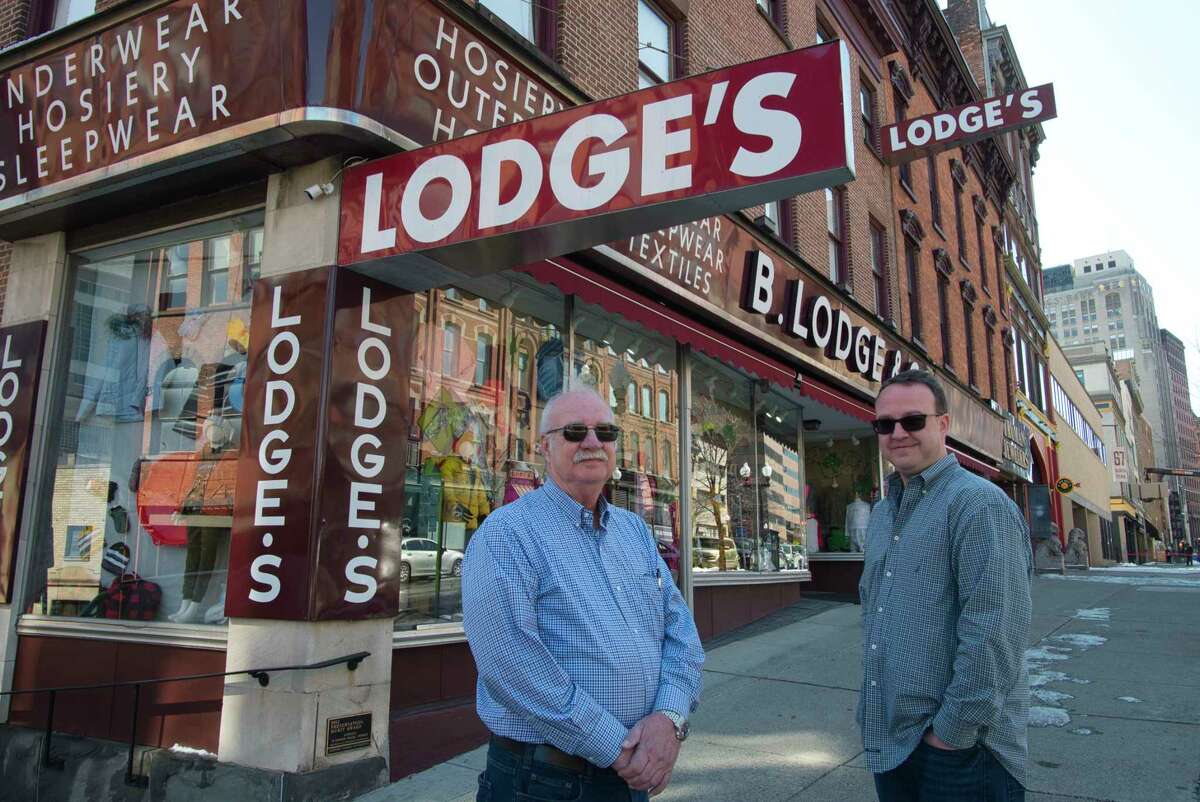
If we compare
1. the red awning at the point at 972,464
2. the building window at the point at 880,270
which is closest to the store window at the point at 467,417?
the building window at the point at 880,270

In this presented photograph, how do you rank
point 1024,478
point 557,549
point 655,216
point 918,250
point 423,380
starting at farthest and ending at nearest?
1. point 1024,478
2. point 918,250
3. point 423,380
4. point 655,216
5. point 557,549

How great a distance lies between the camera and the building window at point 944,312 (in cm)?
1930

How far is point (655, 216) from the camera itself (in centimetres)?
457

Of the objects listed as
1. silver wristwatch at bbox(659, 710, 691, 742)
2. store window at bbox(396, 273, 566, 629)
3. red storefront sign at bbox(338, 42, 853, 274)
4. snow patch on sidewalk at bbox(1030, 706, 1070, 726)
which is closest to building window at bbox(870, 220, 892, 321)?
store window at bbox(396, 273, 566, 629)

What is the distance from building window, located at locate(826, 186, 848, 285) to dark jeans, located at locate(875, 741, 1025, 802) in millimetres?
12107

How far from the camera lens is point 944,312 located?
782 inches

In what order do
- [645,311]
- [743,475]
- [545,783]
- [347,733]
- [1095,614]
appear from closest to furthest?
[545,783] < [347,733] < [645,311] < [1095,614] < [743,475]

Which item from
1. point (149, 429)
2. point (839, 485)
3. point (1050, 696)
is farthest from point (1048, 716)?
point (839, 485)

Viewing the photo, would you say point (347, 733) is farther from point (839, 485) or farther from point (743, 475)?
point (839, 485)

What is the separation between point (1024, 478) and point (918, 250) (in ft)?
35.6

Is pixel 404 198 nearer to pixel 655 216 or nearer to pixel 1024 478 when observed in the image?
pixel 655 216

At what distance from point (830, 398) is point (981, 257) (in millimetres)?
16153

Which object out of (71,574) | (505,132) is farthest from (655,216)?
(71,574)

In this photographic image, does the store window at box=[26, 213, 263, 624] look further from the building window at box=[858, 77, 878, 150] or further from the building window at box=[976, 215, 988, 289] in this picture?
the building window at box=[976, 215, 988, 289]
